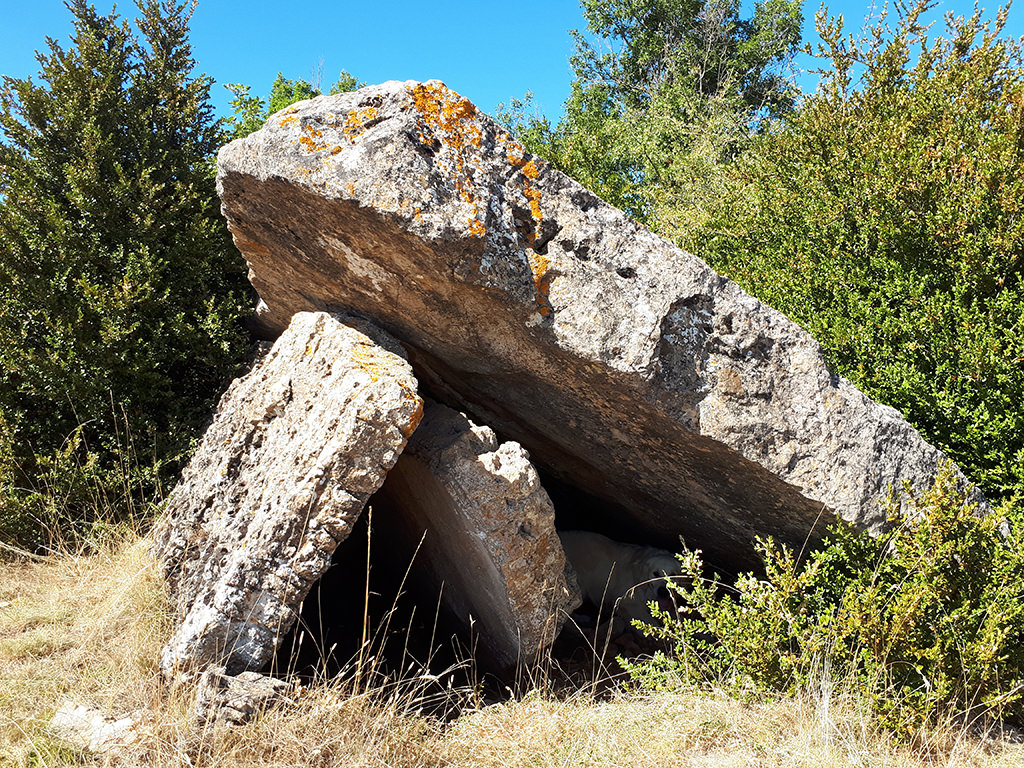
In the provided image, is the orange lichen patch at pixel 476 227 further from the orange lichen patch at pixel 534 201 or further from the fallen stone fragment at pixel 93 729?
the fallen stone fragment at pixel 93 729

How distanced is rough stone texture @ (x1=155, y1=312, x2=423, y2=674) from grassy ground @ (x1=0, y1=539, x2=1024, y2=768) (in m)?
0.30

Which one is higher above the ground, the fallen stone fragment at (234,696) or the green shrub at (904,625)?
the green shrub at (904,625)

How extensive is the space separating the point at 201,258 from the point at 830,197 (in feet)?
16.9

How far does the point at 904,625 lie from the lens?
3279 mm

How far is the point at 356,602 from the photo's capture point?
490 centimetres

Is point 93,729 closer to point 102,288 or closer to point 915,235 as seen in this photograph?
point 102,288

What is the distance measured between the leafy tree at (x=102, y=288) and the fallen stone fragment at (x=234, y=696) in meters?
2.62

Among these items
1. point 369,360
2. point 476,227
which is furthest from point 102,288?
point 476,227

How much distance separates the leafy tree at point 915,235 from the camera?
464 centimetres

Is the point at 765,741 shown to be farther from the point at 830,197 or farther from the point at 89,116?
the point at 89,116

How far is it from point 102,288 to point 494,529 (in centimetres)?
381

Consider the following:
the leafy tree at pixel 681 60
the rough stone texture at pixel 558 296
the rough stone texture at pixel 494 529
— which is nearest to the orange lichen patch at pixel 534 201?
the rough stone texture at pixel 558 296

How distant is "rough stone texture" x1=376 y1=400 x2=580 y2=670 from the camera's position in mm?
3635

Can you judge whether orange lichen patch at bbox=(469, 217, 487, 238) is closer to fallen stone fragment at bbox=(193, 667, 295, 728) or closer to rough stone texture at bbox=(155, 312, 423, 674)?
rough stone texture at bbox=(155, 312, 423, 674)
